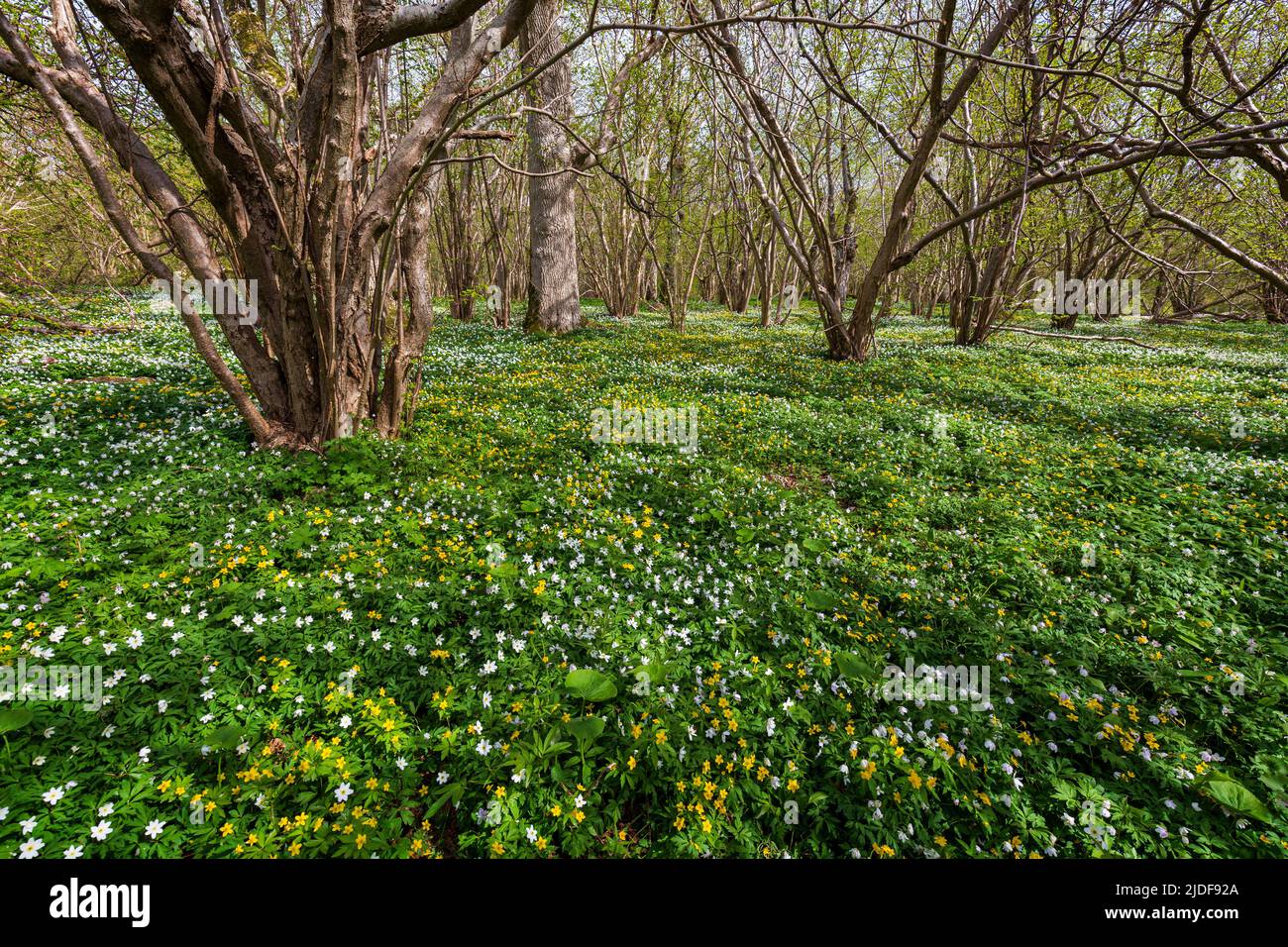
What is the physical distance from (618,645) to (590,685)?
41cm

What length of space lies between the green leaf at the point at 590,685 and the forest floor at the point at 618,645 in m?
0.02

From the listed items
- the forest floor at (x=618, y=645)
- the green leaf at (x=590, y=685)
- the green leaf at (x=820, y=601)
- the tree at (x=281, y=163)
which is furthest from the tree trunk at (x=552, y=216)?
the green leaf at (x=590, y=685)

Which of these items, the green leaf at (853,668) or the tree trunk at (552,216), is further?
the tree trunk at (552,216)

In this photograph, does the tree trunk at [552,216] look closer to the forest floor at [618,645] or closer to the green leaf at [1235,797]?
the forest floor at [618,645]

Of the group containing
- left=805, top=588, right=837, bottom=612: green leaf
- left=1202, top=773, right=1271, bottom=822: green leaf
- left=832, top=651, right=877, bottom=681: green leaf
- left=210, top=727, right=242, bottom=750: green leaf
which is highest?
left=805, top=588, right=837, bottom=612: green leaf

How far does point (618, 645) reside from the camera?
3391 millimetres

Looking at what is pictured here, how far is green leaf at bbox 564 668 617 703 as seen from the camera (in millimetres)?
2967

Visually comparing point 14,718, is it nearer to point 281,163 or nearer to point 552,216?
point 281,163

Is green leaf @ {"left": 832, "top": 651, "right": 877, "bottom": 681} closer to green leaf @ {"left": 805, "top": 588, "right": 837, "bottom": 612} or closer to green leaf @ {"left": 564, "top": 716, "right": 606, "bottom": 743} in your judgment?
green leaf @ {"left": 805, "top": 588, "right": 837, "bottom": 612}

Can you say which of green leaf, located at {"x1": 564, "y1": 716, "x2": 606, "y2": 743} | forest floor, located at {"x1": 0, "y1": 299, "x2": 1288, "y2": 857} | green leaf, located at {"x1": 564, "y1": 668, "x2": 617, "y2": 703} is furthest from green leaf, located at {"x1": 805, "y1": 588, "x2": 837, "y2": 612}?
green leaf, located at {"x1": 564, "y1": 716, "x2": 606, "y2": 743}

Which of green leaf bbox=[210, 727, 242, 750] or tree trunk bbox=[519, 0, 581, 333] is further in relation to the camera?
tree trunk bbox=[519, 0, 581, 333]

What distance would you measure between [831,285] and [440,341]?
10.7m

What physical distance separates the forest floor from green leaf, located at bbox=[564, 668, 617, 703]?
2 cm

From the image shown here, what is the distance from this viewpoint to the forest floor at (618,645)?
241 cm
